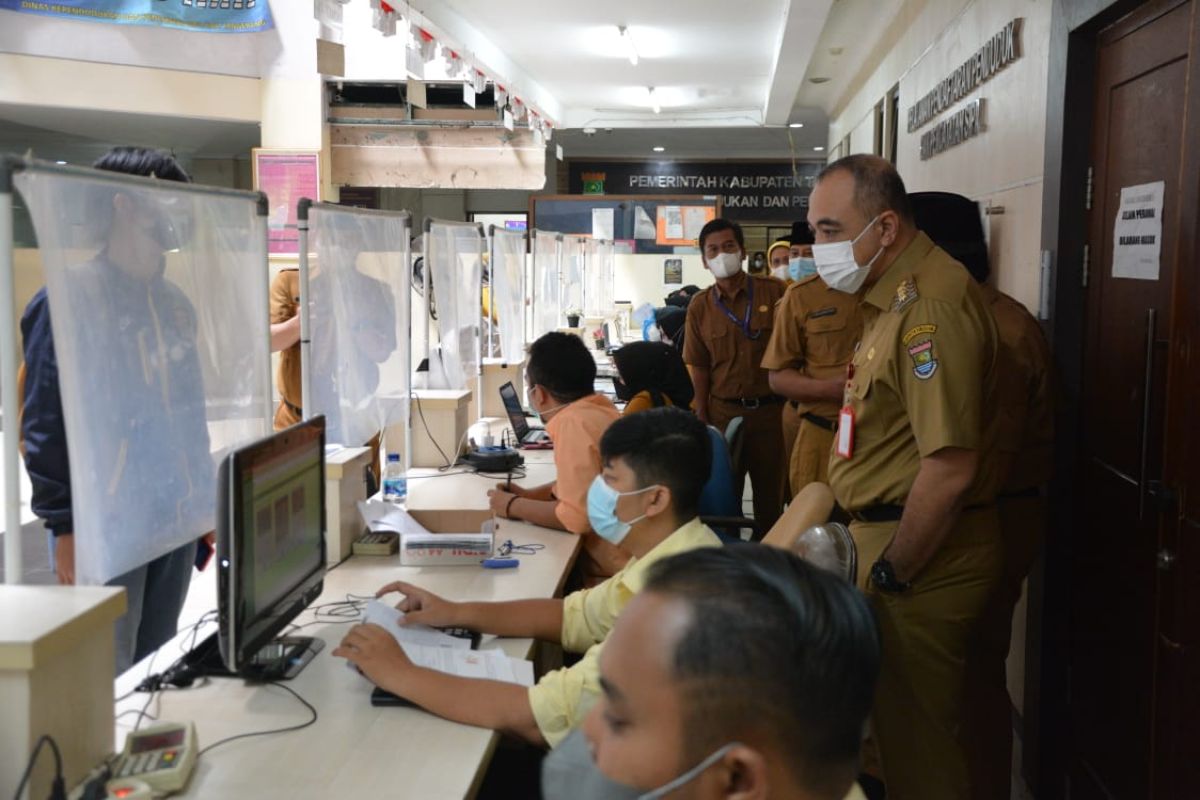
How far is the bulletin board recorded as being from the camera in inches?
432

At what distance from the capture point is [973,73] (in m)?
4.02

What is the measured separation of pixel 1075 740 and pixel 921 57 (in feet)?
12.2

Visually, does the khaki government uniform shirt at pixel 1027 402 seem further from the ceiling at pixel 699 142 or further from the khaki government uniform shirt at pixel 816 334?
the ceiling at pixel 699 142

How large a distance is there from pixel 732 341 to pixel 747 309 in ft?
0.57

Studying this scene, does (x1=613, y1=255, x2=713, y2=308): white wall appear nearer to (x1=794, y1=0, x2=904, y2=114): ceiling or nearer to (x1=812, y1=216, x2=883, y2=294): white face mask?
(x1=794, y1=0, x2=904, y2=114): ceiling

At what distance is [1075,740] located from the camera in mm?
2814

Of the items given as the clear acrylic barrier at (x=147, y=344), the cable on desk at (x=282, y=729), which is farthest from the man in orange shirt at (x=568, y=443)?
the cable on desk at (x=282, y=729)

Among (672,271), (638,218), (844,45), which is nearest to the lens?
(844,45)

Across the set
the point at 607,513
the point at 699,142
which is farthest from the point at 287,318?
the point at 699,142

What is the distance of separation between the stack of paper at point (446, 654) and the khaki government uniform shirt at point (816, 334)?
2.32 meters

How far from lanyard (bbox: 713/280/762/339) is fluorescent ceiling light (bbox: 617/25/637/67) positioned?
3.59 m

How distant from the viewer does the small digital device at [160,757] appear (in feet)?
5.09

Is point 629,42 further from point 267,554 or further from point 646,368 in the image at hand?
point 267,554

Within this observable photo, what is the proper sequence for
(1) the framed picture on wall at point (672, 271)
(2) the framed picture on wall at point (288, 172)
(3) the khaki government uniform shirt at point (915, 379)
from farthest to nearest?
(1) the framed picture on wall at point (672, 271) < (2) the framed picture on wall at point (288, 172) < (3) the khaki government uniform shirt at point (915, 379)
